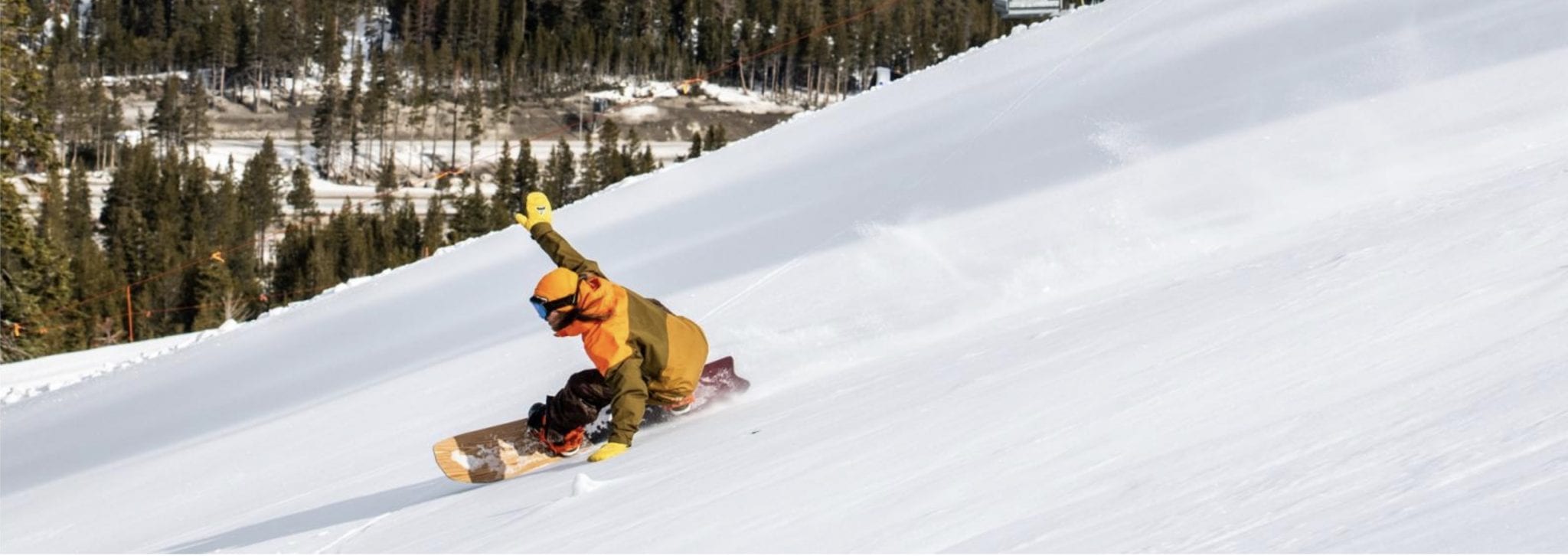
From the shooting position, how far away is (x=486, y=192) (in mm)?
105500

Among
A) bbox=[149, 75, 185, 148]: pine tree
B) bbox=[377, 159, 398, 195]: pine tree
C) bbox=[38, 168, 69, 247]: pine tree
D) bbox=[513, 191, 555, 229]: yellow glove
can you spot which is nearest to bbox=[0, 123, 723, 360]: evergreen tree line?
bbox=[38, 168, 69, 247]: pine tree

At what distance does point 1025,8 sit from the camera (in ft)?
116

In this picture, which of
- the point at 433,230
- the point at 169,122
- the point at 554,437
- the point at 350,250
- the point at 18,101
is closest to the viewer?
the point at 554,437

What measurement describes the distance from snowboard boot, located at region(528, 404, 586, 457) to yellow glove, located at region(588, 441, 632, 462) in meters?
0.34

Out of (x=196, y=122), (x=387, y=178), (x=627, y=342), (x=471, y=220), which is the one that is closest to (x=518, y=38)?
(x=196, y=122)

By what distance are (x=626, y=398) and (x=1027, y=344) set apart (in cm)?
156

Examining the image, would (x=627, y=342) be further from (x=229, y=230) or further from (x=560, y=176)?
(x=560, y=176)

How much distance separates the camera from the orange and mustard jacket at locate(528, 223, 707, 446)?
614cm

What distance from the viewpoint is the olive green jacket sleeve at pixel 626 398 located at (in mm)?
6234

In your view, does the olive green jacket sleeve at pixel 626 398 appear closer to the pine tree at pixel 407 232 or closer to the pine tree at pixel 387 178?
the pine tree at pixel 407 232

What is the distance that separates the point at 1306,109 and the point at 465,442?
6.31 metres

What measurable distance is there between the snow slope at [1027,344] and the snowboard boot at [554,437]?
0.27 metres

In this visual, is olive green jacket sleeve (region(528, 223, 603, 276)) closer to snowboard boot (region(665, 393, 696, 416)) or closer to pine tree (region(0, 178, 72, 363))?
snowboard boot (region(665, 393, 696, 416))

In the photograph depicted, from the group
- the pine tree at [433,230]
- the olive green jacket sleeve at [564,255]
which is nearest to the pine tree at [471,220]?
the pine tree at [433,230]
